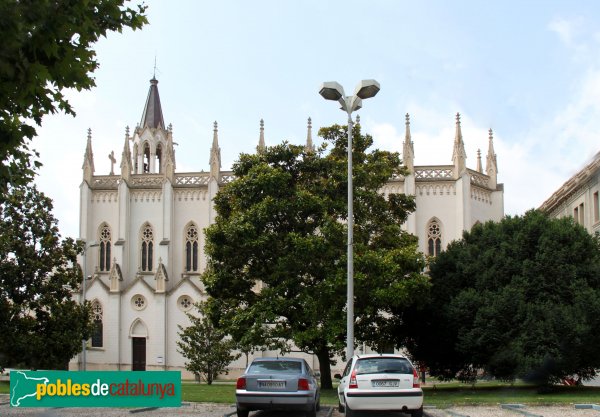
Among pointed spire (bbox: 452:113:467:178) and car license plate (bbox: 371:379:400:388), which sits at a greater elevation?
pointed spire (bbox: 452:113:467:178)

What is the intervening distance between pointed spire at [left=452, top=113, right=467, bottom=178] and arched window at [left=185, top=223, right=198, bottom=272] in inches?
789

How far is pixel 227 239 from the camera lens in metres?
28.0

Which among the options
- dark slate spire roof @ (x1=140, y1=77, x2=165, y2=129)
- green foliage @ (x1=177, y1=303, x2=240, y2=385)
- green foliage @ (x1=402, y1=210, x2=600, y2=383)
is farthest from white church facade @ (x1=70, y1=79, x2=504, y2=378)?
green foliage @ (x1=402, y1=210, x2=600, y2=383)

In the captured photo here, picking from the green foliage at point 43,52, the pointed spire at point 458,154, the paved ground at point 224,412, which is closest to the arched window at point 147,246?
the pointed spire at point 458,154

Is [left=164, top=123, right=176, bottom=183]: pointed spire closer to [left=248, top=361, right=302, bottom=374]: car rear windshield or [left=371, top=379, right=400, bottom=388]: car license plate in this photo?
[left=248, top=361, right=302, bottom=374]: car rear windshield

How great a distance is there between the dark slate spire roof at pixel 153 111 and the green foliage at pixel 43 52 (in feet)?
191

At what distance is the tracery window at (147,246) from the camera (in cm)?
5975

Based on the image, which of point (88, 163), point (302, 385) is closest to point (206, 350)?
point (88, 163)

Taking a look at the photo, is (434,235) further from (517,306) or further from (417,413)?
(417,413)

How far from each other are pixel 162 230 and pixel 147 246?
6.21 ft

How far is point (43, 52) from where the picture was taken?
8391mm

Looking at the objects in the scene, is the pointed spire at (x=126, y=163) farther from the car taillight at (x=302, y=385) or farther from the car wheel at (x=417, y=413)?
the car wheel at (x=417, y=413)

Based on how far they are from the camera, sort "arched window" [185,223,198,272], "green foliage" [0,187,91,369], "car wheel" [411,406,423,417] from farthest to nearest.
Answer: "arched window" [185,223,198,272]
"green foliage" [0,187,91,369]
"car wheel" [411,406,423,417]

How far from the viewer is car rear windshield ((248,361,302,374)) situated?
1622 cm
